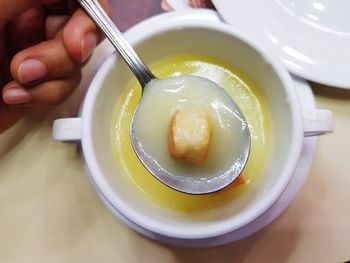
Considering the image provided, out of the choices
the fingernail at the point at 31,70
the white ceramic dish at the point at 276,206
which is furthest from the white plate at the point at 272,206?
the fingernail at the point at 31,70

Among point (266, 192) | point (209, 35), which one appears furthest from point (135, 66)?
point (266, 192)

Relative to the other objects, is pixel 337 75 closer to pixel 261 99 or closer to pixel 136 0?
pixel 261 99

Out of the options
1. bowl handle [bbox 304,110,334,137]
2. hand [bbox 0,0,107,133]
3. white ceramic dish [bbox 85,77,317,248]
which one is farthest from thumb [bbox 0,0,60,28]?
bowl handle [bbox 304,110,334,137]

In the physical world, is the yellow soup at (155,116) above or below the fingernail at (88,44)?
below

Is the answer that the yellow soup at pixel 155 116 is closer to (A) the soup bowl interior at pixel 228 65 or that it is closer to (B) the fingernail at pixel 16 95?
(A) the soup bowl interior at pixel 228 65

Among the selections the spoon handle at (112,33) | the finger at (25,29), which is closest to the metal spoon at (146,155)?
the spoon handle at (112,33)

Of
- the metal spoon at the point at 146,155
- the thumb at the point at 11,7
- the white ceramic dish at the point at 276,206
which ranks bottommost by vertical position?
the white ceramic dish at the point at 276,206

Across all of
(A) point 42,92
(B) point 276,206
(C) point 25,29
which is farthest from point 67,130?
(B) point 276,206

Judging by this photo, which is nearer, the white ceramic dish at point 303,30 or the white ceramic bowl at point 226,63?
the white ceramic bowl at point 226,63

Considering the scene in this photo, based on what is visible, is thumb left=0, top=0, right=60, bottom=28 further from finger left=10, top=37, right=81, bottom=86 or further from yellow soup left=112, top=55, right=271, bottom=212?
yellow soup left=112, top=55, right=271, bottom=212
